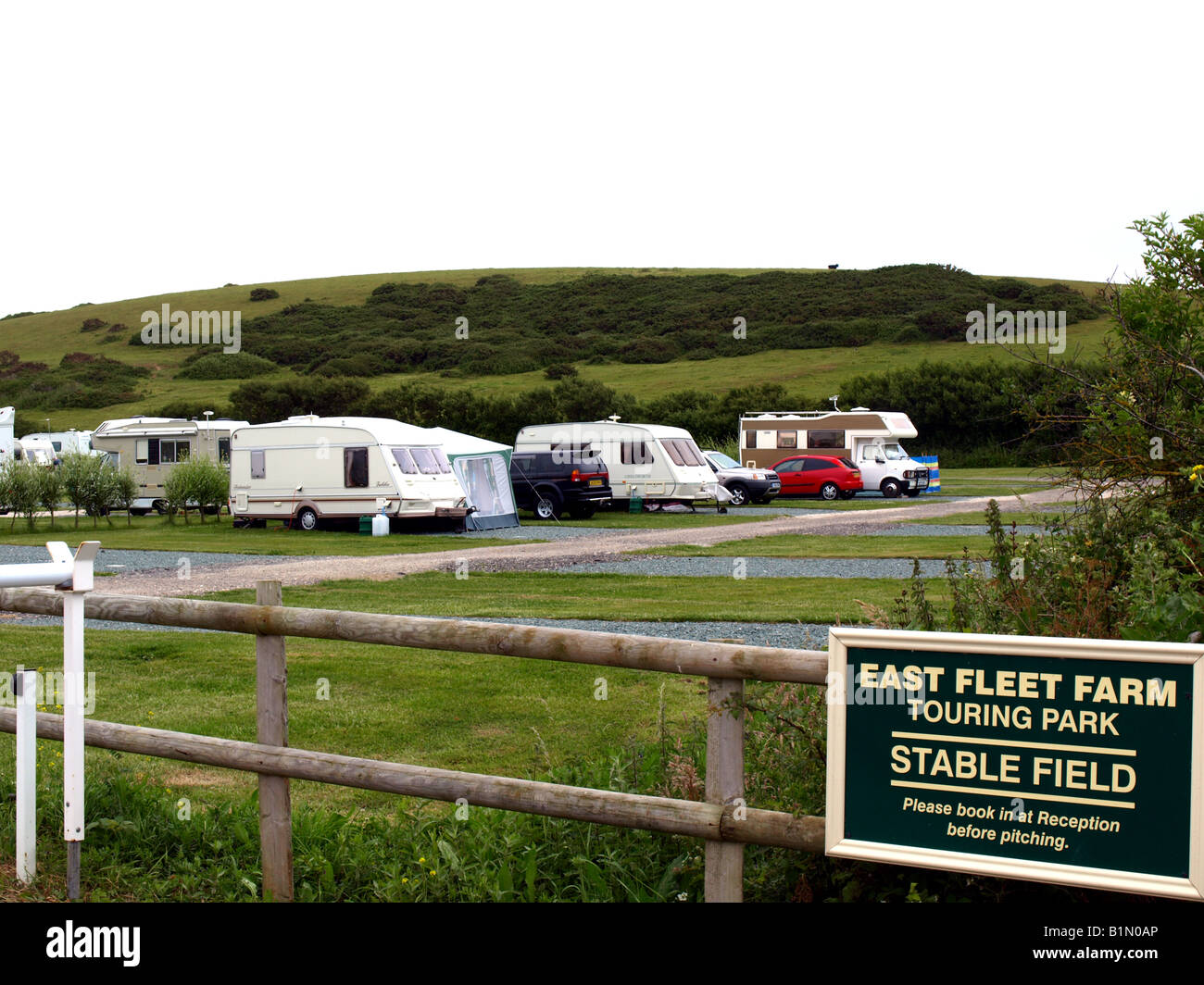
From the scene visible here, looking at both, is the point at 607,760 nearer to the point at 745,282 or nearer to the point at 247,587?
the point at 247,587

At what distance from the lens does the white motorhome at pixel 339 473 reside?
22812 millimetres

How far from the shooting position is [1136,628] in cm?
362

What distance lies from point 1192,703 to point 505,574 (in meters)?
12.4

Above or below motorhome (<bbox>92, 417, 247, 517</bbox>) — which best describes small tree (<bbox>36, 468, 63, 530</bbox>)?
below

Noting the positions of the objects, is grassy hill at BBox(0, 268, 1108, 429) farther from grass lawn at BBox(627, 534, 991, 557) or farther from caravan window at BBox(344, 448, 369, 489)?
caravan window at BBox(344, 448, 369, 489)

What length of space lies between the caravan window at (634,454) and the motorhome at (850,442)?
8.15 meters

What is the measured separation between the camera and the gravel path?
14.3m

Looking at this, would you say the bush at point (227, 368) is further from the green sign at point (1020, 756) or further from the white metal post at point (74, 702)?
the green sign at point (1020, 756)

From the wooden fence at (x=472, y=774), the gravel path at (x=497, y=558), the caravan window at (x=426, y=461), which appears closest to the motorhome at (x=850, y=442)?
the gravel path at (x=497, y=558)

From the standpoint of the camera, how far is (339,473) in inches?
917

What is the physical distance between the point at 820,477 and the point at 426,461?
43.9 feet

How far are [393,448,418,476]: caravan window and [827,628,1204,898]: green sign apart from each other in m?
20.4

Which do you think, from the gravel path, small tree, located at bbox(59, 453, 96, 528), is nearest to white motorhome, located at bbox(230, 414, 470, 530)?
the gravel path
